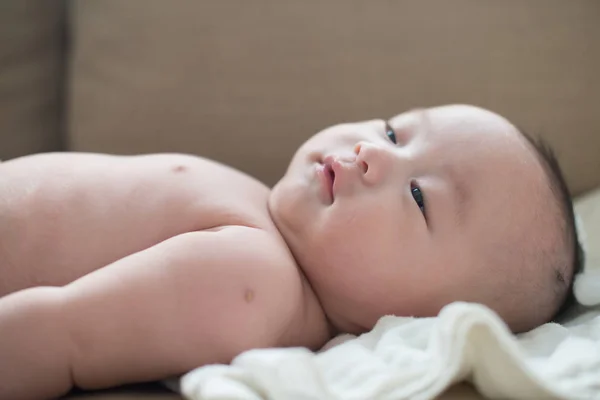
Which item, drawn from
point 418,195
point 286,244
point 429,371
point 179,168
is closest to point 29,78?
point 179,168

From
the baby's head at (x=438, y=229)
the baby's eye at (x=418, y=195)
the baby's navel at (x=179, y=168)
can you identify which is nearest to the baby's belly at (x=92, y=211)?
the baby's navel at (x=179, y=168)

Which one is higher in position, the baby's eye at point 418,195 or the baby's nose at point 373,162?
the baby's nose at point 373,162

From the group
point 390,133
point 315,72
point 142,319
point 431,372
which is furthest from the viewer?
point 315,72

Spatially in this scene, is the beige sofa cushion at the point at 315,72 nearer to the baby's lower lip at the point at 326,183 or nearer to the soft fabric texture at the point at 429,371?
the baby's lower lip at the point at 326,183

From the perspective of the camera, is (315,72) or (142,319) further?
(315,72)

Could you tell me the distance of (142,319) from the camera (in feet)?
2.44

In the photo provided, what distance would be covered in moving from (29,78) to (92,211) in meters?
0.54

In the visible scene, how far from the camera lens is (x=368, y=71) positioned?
1.26 metres

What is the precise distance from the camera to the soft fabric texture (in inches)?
23.5

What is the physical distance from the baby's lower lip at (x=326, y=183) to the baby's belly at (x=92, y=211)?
0.09 meters

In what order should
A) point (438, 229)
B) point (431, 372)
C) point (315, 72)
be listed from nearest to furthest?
1. point (431, 372)
2. point (438, 229)
3. point (315, 72)

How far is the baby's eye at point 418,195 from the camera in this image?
892 millimetres

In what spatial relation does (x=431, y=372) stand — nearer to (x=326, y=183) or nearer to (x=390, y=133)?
(x=326, y=183)

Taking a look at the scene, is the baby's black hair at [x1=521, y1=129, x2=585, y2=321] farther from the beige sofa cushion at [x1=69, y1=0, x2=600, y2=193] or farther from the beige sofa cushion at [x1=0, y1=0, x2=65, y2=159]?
the beige sofa cushion at [x1=0, y1=0, x2=65, y2=159]
